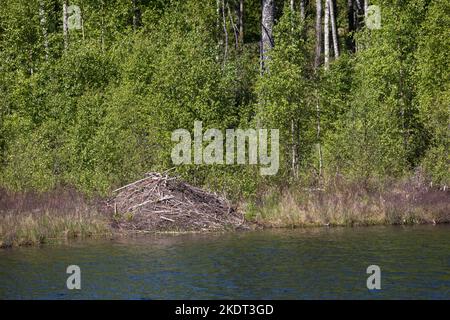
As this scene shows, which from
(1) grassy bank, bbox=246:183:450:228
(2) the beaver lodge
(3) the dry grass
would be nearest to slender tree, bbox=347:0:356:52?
(1) grassy bank, bbox=246:183:450:228

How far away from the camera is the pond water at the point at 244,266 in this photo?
19656 millimetres

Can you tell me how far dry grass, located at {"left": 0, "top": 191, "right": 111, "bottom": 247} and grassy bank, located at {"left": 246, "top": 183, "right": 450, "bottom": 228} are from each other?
19.8 feet

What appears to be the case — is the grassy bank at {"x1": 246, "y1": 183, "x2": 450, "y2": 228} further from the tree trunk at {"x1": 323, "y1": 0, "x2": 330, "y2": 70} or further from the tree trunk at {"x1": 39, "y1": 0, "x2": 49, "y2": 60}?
the tree trunk at {"x1": 39, "y1": 0, "x2": 49, "y2": 60}

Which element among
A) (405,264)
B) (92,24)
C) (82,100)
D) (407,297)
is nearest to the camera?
(407,297)

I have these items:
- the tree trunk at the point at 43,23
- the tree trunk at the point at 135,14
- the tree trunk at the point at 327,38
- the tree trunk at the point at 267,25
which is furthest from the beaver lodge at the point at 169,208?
the tree trunk at the point at 135,14

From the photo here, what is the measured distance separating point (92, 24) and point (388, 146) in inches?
1122

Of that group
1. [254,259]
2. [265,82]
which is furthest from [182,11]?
[254,259]

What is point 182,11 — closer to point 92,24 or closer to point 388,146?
point 92,24

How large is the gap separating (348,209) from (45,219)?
11368 millimetres

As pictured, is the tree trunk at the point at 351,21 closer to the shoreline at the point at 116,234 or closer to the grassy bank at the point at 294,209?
the grassy bank at the point at 294,209

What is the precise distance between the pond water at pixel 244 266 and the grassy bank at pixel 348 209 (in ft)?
4.33

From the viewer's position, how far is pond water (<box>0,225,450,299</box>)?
19.7m

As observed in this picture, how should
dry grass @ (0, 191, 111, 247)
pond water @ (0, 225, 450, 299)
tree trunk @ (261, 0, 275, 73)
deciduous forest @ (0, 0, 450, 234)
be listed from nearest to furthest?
pond water @ (0, 225, 450, 299), dry grass @ (0, 191, 111, 247), deciduous forest @ (0, 0, 450, 234), tree trunk @ (261, 0, 275, 73)

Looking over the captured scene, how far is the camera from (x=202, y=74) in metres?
37.9
